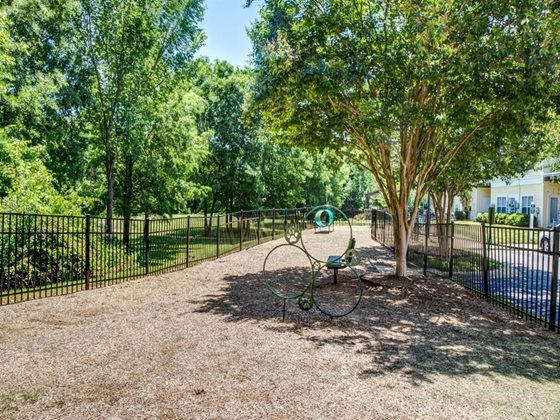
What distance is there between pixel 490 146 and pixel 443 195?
8053 millimetres

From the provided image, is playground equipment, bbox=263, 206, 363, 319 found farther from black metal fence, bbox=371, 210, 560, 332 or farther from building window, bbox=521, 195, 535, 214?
building window, bbox=521, 195, 535, 214

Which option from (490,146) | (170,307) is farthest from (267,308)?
(490,146)

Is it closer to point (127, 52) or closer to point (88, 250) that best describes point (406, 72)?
point (88, 250)

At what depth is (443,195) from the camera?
59.4 ft

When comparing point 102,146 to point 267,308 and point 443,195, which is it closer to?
point 267,308

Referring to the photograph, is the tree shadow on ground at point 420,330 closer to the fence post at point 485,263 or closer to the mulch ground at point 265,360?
the mulch ground at point 265,360

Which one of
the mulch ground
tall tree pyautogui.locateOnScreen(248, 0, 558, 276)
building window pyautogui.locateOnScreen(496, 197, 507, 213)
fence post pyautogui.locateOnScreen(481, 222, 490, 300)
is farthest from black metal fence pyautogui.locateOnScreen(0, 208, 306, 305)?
building window pyautogui.locateOnScreen(496, 197, 507, 213)

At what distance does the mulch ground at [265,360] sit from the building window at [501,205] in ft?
98.1

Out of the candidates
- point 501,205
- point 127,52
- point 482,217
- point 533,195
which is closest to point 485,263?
point 127,52

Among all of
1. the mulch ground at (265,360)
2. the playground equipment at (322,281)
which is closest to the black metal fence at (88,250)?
the mulch ground at (265,360)

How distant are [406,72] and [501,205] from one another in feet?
103

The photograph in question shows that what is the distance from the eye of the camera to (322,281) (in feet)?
32.6

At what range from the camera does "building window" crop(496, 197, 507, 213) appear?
34125 millimetres

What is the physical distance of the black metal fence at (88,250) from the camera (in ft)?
26.6
